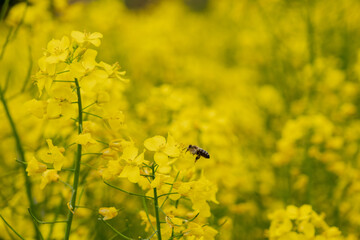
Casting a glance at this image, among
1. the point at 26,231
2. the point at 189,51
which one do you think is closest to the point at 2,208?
the point at 26,231

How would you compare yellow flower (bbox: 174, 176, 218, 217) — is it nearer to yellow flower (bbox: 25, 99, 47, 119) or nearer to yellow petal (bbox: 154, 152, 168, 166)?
yellow petal (bbox: 154, 152, 168, 166)

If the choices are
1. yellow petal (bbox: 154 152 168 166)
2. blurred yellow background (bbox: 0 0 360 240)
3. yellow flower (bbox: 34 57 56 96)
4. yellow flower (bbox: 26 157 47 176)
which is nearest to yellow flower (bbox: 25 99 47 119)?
yellow flower (bbox: 34 57 56 96)

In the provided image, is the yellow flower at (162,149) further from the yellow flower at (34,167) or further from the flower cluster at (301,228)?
the flower cluster at (301,228)

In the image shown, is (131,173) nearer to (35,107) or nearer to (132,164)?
(132,164)

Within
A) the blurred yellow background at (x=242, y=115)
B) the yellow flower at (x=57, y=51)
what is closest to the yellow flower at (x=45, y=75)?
the yellow flower at (x=57, y=51)

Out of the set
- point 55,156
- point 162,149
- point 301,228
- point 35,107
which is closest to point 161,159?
point 162,149

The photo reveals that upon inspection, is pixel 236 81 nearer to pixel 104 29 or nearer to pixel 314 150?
pixel 104 29
